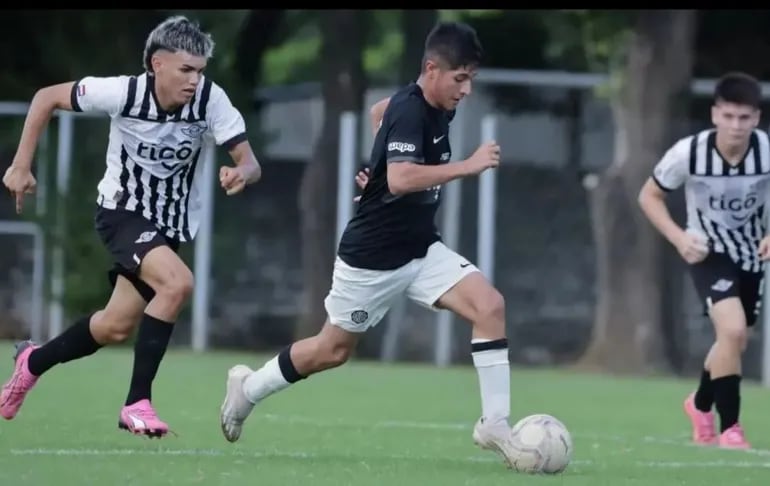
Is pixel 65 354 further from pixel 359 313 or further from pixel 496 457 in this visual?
pixel 496 457

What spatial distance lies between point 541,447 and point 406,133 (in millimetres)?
1382

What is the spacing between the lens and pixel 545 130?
18.9 m

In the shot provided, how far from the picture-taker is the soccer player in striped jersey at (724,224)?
952 centimetres

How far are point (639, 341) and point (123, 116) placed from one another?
9.74 meters

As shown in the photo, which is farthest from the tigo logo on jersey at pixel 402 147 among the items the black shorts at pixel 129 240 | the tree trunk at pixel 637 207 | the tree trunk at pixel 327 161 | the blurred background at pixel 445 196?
the tree trunk at pixel 327 161

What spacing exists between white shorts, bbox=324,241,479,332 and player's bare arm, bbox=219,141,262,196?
0.54 metres

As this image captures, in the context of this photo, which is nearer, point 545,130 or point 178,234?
point 178,234

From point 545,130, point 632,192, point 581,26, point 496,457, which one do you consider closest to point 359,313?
point 496,457

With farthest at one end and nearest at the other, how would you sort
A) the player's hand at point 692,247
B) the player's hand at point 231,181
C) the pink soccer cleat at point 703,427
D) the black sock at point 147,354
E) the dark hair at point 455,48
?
the pink soccer cleat at point 703,427
the player's hand at point 692,247
the black sock at point 147,354
the player's hand at point 231,181
the dark hair at point 455,48

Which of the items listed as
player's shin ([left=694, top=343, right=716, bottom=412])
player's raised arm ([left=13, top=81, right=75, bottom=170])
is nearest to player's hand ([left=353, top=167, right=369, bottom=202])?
player's raised arm ([left=13, top=81, right=75, bottom=170])

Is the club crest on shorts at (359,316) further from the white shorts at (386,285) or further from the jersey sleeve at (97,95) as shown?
the jersey sleeve at (97,95)

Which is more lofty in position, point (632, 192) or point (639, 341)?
point (632, 192)

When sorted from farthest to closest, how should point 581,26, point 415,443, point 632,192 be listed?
1. point 581,26
2. point 632,192
3. point 415,443

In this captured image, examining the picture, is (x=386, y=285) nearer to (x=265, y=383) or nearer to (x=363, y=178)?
(x=363, y=178)
